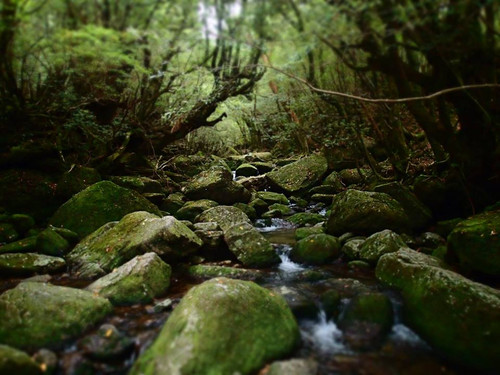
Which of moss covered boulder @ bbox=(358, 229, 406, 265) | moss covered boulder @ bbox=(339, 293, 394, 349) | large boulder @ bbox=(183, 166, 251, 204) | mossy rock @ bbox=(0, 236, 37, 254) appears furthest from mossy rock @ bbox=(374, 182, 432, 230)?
mossy rock @ bbox=(0, 236, 37, 254)

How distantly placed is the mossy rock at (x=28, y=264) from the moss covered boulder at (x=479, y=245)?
20.8 feet

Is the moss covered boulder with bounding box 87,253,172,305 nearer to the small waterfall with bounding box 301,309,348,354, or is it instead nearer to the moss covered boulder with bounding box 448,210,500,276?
the small waterfall with bounding box 301,309,348,354

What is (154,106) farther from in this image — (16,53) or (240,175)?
(240,175)

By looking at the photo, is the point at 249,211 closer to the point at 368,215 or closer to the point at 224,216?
the point at 224,216

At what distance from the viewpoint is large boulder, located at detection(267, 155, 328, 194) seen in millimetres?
11547

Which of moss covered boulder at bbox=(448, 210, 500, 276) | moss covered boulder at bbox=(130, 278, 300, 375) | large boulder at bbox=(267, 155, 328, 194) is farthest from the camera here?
large boulder at bbox=(267, 155, 328, 194)

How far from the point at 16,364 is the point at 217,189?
7624 millimetres

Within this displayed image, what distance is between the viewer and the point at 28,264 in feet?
15.9

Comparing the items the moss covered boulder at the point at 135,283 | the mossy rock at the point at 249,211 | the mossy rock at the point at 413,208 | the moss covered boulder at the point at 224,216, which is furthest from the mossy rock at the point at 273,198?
the moss covered boulder at the point at 135,283

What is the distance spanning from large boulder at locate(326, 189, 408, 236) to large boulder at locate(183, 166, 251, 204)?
428cm

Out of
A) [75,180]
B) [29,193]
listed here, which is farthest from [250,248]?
[29,193]

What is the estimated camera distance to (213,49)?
7.18 m

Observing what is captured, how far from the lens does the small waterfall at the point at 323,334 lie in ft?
10.4

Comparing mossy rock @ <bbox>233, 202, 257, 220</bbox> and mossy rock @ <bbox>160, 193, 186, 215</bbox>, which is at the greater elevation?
mossy rock @ <bbox>160, 193, 186, 215</bbox>
